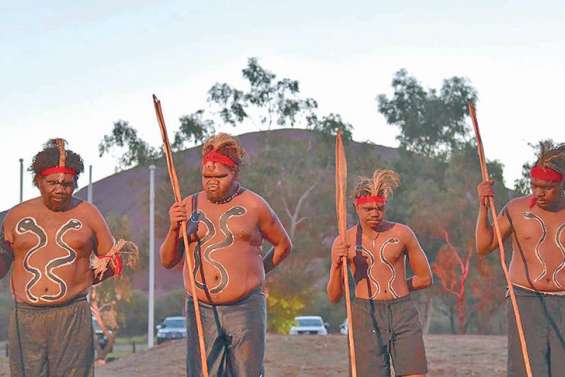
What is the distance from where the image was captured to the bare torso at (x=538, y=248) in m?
9.83

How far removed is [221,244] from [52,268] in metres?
1.26

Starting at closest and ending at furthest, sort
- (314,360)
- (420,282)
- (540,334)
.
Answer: (540,334) → (420,282) → (314,360)

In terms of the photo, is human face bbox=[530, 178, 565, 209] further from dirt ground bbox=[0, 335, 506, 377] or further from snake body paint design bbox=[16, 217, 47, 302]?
dirt ground bbox=[0, 335, 506, 377]

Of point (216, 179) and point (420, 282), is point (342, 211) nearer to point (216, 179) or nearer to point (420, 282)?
point (216, 179)

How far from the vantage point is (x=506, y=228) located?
10.1 meters

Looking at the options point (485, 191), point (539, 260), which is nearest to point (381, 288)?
point (485, 191)

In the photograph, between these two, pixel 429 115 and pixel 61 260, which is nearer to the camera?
pixel 61 260

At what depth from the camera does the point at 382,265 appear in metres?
10.2

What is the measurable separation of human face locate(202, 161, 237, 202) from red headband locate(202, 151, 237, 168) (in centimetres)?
2

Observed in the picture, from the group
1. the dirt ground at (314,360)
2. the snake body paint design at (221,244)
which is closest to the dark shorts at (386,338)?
the snake body paint design at (221,244)

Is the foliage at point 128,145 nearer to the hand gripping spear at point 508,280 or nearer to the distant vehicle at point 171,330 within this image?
the distant vehicle at point 171,330

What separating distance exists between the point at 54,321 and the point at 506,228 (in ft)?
12.7

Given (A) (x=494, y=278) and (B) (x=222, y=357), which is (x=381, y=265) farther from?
(A) (x=494, y=278)

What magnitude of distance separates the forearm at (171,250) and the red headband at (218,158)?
0.62 meters
